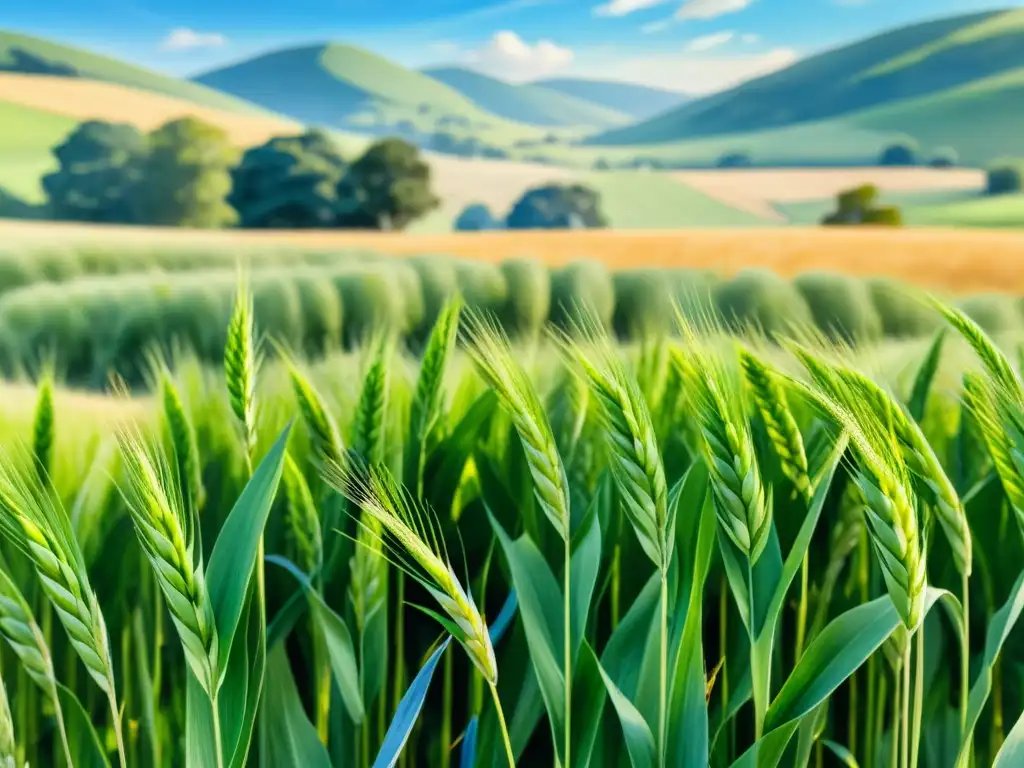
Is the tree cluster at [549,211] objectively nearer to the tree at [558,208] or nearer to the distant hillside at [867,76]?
the tree at [558,208]

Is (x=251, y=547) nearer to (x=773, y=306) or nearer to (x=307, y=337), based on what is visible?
(x=773, y=306)

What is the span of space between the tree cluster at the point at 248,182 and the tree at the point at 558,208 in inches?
39.4

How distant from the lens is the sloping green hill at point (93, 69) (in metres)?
8.93

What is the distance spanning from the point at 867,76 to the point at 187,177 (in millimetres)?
6747

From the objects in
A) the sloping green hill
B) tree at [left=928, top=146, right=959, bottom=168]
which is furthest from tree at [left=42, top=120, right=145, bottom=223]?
tree at [left=928, top=146, right=959, bottom=168]

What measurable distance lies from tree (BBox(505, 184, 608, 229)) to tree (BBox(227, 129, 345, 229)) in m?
1.71

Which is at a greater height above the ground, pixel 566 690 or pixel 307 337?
pixel 566 690

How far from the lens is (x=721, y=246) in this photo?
549 centimetres

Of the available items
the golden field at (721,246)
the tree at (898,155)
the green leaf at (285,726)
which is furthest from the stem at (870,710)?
the tree at (898,155)

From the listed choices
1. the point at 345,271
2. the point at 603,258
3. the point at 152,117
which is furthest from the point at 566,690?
the point at 152,117

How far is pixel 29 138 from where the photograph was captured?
8.92 m

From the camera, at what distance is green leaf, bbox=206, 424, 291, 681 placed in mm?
257

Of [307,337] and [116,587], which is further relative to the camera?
[307,337]

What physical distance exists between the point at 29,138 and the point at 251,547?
10.1 m
